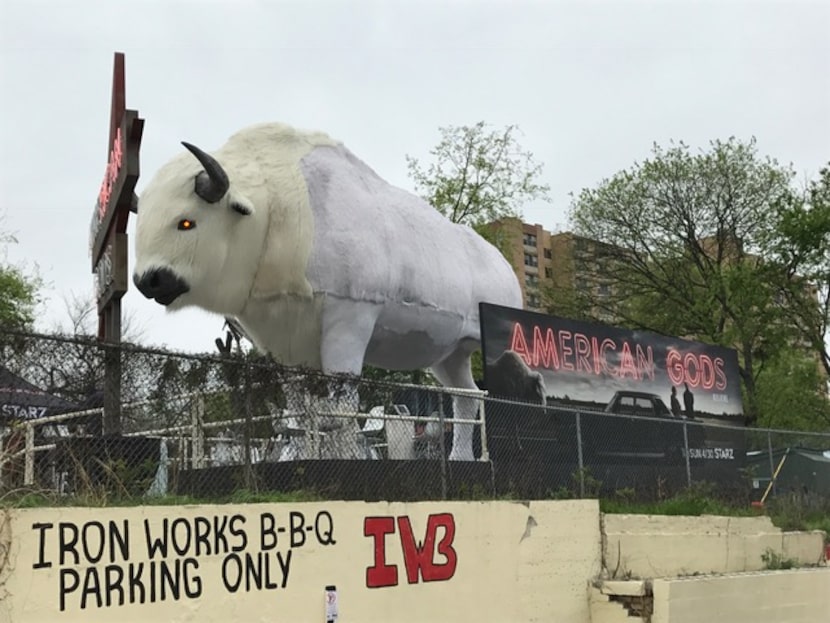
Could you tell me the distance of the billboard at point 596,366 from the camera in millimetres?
14766

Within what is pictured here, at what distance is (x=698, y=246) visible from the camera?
3534 cm

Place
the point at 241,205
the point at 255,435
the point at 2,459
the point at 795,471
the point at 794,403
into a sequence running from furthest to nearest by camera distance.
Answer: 1. the point at 794,403
2. the point at 795,471
3. the point at 241,205
4. the point at 255,435
5. the point at 2,459

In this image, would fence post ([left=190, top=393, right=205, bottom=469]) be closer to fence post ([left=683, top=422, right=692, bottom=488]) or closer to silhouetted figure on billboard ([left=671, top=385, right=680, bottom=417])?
fence post ([left=683, top=422, right=692, bottom=488])

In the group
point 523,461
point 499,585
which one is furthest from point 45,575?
point 523,461

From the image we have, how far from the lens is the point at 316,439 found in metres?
9.66

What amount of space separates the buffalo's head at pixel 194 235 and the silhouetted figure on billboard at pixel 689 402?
9.70m

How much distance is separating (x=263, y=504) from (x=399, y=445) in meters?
2.41

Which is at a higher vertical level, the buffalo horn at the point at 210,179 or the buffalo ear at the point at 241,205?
the buffalo horn at the point at 210,179

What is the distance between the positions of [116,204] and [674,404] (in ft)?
35.0

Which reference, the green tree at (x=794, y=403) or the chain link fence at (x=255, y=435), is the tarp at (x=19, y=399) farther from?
the green tree at (x=794, y=403)

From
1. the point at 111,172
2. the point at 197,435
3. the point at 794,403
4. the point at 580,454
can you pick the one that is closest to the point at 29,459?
the point at 197,435

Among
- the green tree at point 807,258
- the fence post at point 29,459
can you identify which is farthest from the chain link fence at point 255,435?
the green tree at point 807,258

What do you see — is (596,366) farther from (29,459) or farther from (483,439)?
(29,459)

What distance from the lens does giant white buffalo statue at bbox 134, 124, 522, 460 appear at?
1119 centimetres
